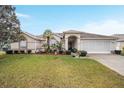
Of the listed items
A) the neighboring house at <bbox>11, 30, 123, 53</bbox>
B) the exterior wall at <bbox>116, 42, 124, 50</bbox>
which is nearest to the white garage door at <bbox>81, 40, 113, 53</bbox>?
the neighboring house at <bbox>11, 30, 123, 53</bbox>

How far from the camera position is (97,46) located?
683 inches

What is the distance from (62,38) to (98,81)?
11150mm

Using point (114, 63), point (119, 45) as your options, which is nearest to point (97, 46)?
point (119, 45)

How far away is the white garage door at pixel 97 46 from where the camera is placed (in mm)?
16978

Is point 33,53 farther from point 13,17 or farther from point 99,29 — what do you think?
point 99,29

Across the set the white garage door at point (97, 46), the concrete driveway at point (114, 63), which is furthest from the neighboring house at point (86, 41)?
the concrete driveway at point (114, 63)

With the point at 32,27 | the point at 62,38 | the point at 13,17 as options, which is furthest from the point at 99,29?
the point at 62,38

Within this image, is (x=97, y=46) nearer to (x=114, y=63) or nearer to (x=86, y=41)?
(x=86, y=41)

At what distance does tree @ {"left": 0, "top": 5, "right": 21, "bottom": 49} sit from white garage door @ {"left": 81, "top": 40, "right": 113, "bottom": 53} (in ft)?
21.2

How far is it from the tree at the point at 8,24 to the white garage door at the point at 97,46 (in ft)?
21.2

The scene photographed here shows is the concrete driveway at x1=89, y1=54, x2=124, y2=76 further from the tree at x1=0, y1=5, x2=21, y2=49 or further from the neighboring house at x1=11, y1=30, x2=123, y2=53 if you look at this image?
the tree at x1=0, y1=5, x2=21, y2=49

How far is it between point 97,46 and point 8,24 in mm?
8108

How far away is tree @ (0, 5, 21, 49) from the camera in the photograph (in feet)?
34.8

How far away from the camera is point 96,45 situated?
685 inches
